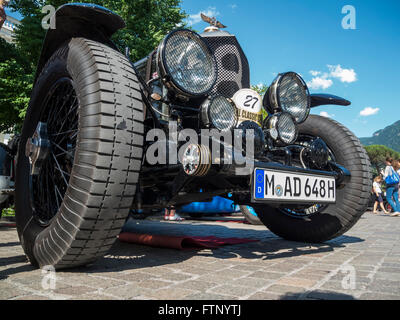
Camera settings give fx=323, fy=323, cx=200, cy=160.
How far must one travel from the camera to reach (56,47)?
238 cm

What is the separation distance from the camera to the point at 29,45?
37.7 feet

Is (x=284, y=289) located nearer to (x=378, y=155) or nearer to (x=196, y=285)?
(x=196, y=285)

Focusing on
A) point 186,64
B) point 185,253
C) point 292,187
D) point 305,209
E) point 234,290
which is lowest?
point 185,253

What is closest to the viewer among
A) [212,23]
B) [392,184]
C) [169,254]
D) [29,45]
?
[169,254]

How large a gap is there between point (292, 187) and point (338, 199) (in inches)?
39.5

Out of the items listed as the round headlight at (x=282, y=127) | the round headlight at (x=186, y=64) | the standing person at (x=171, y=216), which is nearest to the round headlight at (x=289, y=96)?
the round headlight at (x=282, y=127)

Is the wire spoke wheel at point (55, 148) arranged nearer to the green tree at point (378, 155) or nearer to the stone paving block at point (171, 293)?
the stone paving block at point (171, 293)

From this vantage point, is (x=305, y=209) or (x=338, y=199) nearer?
(x=338, y=199)

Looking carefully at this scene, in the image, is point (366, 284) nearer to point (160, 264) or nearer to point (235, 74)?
point (160, 264)

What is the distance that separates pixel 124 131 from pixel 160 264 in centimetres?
98

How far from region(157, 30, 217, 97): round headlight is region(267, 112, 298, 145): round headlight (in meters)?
0.63

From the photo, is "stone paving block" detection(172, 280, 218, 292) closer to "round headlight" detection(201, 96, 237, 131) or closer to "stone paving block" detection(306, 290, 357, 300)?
"stone paving block" detection(306, 290, 357, 300)

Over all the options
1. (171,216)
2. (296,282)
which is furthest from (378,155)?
(296,282)
